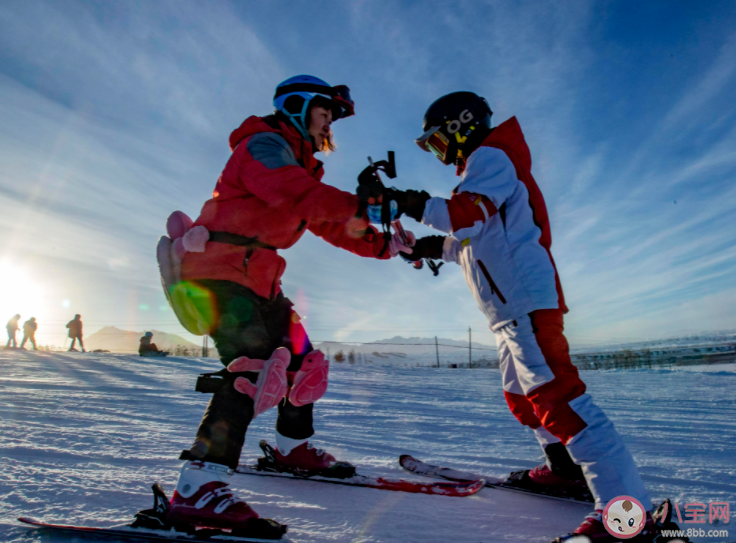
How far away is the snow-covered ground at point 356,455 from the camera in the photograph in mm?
1463

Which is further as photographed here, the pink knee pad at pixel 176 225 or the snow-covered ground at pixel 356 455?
the pink knee pad at pixel 176 225

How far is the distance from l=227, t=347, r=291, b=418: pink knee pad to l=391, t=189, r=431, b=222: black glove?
2.74 ft

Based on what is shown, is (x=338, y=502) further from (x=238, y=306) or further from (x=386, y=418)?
(x=386, y=418)

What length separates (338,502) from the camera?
5.53ft

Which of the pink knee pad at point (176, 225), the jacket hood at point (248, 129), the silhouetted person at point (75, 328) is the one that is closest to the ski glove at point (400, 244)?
the jacket hood at point (248, 129)

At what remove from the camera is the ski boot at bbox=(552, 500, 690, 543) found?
4.02 ft

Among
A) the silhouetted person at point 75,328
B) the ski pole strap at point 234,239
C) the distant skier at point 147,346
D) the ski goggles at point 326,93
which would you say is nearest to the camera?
the ski pole strap at point 234,239

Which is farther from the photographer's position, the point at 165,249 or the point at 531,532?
the point at 165,249

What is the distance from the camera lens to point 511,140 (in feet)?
6.29

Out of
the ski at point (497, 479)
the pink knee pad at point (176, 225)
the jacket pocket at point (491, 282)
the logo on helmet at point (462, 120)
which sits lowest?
the ski at point (497, 479)

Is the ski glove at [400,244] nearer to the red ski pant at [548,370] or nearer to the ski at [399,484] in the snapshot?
the red ski pant at [548,370]

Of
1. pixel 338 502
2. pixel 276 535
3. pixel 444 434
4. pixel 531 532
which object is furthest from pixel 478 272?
pixel 444 434

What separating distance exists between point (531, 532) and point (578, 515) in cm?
36

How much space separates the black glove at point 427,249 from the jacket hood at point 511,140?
0.67 m
